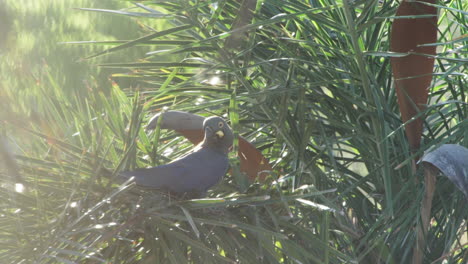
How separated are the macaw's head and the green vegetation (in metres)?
0.04

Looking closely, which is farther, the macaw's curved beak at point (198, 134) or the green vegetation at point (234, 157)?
the macaw's curved beak at point (198, 134)

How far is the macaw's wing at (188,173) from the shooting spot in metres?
0.53

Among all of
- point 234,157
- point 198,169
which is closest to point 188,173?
point 198,169

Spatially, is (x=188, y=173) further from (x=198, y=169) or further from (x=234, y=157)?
(x=234, y=157)

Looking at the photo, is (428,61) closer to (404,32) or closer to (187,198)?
(404,32)

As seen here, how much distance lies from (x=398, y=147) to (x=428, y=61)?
0.18 m

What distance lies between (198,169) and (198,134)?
0.31 ft

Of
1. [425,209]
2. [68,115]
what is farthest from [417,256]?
[68,115]

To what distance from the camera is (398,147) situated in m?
0.84

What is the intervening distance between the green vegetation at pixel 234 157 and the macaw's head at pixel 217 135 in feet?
0.14

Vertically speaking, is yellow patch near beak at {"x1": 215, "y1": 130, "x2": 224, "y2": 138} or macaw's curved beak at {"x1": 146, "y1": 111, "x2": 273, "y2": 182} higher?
yellow patch near beak at {"x1": 215, "y1": 130, "x2": 224, "y2": 138}

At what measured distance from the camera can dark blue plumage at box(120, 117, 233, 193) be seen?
1.76ft

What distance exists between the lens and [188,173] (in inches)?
22.4

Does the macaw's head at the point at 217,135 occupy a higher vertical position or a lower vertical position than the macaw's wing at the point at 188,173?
higher
